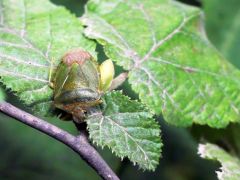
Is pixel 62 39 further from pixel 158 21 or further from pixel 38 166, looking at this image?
pixel 38 166

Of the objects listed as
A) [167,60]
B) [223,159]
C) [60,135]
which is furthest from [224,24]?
[60,135]

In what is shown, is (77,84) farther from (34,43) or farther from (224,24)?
(224,24)

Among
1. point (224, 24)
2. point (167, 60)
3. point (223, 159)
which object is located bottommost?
point (224, 24)

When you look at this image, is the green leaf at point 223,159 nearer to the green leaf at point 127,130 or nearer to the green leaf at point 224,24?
the green leaf at point 127,130

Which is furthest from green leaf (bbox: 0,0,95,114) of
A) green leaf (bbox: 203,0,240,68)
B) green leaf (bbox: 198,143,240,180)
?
green leaf (bbox: 203,0,240,68)

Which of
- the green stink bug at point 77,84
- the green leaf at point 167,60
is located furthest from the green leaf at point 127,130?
the green leaf at point 167,60

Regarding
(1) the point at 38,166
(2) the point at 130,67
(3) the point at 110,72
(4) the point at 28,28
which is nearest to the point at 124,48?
(2) the point at 130,67
